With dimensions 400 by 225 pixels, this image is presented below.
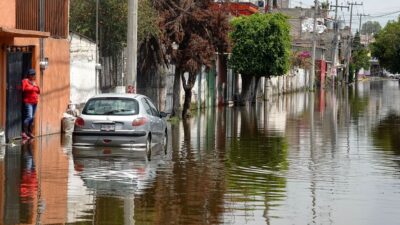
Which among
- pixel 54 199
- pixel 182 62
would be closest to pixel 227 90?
A: pixel 182 62

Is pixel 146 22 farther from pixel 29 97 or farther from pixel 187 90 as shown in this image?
pixel 29 97

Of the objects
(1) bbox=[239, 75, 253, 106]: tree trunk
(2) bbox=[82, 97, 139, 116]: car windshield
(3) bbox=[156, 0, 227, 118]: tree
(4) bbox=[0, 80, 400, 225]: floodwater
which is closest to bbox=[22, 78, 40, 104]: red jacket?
(4) bbox=[0, 80, 400, 225]: floodwater

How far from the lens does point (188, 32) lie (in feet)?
115

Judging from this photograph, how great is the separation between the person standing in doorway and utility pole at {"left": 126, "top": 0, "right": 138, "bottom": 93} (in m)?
4.16

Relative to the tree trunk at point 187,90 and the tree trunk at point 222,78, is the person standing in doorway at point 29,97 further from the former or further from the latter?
the tree trunk at point 222,78

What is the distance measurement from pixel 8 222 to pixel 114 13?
776 inches

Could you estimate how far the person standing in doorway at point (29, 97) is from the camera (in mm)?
21828

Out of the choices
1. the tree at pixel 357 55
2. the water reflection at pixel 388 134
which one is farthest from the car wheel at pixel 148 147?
the tree at pixel 357 55

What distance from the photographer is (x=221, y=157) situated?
2020cm

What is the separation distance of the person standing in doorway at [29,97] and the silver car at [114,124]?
2589mm

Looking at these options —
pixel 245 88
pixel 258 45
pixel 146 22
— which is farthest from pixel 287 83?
pixel 146 22

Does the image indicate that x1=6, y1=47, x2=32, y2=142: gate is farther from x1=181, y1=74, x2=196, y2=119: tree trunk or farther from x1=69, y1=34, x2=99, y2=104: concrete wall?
x1=181, y1=74, x2=196, y2=119: tree trunk

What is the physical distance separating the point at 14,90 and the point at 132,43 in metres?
4.76

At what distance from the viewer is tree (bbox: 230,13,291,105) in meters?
51.6
